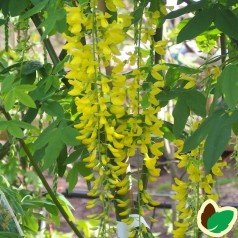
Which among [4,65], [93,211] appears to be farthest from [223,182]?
[4,65]

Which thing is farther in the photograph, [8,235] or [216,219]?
[8,235]

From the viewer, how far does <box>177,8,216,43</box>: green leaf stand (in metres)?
1.09

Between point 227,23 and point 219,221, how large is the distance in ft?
1.20

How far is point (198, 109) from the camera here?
111cm

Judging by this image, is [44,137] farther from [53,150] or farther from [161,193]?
[161,193]

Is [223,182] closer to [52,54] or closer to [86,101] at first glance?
[52,54]

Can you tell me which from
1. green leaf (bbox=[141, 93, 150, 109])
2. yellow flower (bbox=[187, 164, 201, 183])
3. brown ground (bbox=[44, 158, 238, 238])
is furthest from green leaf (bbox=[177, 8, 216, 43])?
brown ground (bbox=[44, 158, 238, 238])

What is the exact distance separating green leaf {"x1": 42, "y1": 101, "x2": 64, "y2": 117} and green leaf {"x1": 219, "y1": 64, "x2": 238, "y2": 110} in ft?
1.41

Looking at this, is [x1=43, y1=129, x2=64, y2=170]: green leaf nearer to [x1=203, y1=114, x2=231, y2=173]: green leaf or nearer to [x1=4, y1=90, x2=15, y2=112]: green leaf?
[x1=4, y1=90, x2=15, y2=112]: green leaf

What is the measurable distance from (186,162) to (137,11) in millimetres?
279

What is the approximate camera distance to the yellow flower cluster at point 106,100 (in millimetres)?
1008

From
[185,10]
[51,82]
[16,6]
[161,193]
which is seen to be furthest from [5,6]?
[161,193]

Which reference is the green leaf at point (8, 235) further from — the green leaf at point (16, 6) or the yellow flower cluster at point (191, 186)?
the green leaf at point (16, 6)

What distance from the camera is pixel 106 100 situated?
102 cm
